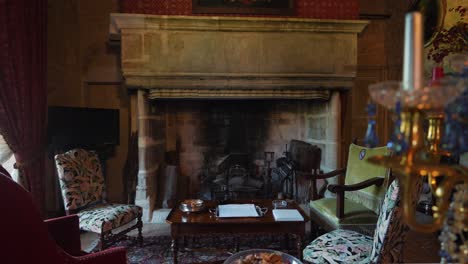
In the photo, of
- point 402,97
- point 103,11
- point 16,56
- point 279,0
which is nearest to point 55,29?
point 103,11

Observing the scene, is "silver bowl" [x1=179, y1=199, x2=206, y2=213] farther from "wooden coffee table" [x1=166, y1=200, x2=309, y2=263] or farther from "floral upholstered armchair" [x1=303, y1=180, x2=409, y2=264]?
"floral upholstered armchair" [x1=303, y1=180, x2=409, y2=264]

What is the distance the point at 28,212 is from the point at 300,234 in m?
1.56

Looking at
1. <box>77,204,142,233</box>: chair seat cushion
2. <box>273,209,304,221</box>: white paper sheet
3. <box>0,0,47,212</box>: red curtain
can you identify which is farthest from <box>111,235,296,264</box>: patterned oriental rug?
<box>0,0,47,212</box>: red curtain

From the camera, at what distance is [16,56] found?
8.04 ft

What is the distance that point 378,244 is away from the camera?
1.36m

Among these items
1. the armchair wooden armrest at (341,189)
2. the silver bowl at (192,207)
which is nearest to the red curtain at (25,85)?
the silver bowl at (192,207)

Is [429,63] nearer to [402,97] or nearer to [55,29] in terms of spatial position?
[402,97]

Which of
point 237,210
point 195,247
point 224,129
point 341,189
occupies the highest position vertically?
point 224,129

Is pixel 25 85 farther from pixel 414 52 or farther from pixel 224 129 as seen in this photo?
pixel 414 52

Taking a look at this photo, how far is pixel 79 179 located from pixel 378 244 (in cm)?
230

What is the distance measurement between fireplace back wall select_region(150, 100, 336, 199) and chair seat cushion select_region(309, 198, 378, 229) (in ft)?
4.56

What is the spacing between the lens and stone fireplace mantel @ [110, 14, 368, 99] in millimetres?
3007

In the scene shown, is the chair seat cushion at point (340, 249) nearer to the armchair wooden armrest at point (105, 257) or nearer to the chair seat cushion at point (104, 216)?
the armchair wooden armrest at point (105, 257)

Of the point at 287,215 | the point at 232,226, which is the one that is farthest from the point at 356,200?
the point at 232,226
